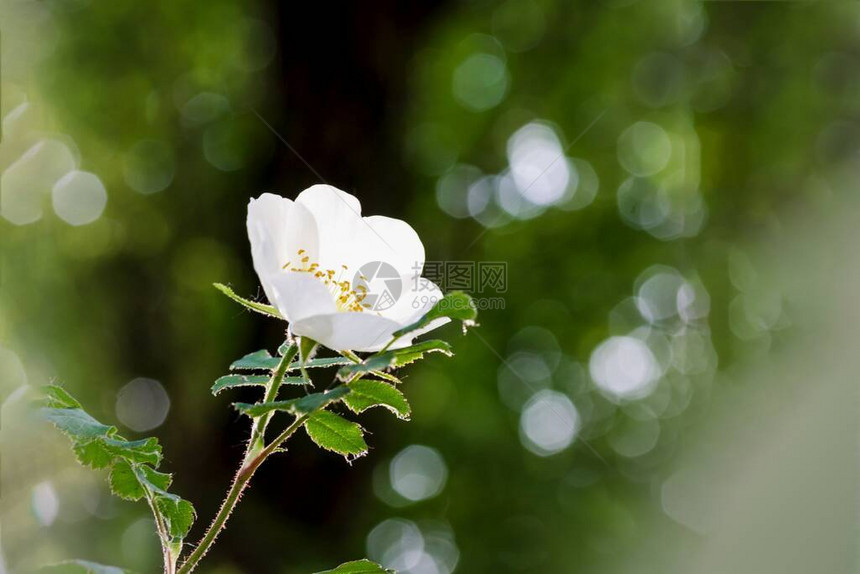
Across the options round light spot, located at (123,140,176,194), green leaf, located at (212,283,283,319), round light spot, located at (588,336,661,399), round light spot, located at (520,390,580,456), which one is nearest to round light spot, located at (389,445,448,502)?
round light spot, located at (520,390,580,456)

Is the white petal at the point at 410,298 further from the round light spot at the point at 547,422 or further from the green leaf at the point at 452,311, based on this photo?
the round light spot at the point at 547,422

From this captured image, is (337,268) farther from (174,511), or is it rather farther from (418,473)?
(418,473)

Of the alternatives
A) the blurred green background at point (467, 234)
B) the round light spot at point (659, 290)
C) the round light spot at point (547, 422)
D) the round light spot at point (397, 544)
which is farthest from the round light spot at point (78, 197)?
the round light spot at point (659, 290)

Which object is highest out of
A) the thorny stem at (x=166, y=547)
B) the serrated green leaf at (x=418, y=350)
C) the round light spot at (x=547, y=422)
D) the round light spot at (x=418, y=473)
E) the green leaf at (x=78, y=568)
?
the round light spot at (x=547, y=422)

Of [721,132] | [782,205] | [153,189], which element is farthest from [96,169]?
[782,205]

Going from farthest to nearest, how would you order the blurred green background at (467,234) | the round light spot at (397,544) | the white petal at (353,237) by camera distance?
the round light spot at (397,544) → the blurred green background at (467,234) → the white petal at (353,237)

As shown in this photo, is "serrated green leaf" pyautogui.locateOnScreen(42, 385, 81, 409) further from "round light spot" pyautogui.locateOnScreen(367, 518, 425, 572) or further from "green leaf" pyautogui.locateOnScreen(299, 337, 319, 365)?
"round light spot" pyautogui.locateOnScreen(367, 518, 425, 572)

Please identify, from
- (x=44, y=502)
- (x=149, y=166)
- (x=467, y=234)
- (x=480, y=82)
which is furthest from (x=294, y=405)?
(x=480, y=82)
